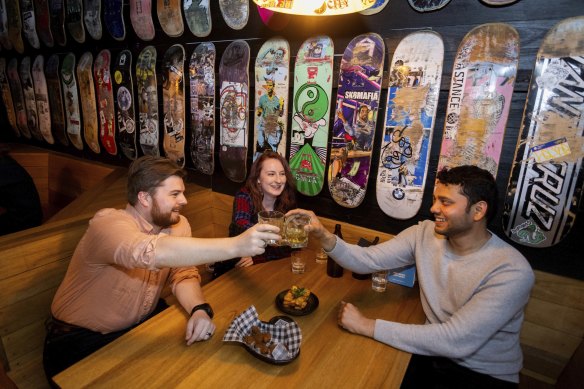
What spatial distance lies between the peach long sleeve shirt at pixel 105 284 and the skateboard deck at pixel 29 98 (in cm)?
396

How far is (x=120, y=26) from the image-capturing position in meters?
3.25

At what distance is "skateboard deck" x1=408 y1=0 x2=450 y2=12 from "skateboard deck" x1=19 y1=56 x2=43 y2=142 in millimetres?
4844

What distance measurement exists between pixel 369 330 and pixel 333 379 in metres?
0.28

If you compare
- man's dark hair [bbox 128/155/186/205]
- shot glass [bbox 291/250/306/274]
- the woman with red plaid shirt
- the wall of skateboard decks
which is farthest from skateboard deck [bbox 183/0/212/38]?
shot glass [bbox 291/250/306/274]

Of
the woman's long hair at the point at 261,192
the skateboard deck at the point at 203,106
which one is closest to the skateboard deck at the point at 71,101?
the skateboard deck at the point at 203,106

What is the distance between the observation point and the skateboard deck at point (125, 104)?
10.9ft

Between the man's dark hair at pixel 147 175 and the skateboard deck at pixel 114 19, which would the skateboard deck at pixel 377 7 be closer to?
the man's dark hair at pixel 147 175

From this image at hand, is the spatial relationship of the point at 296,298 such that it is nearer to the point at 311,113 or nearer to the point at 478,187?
the point at 478,187

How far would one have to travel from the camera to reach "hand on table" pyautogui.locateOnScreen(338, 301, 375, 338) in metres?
1.31

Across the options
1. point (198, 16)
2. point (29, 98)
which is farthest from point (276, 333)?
point (29, 98)

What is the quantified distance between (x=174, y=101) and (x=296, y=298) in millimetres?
2407

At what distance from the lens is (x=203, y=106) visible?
2893 mm

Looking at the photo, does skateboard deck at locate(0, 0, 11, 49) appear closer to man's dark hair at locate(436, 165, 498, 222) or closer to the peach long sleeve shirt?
the peach long sleeve shirt

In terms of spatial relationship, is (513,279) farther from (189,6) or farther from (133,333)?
(189,6)
